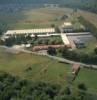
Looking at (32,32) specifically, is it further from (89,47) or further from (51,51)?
(89,47)

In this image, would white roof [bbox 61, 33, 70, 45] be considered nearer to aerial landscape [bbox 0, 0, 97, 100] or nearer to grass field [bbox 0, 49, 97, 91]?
aerial landscape [bbox 0, 0, 97, 100]

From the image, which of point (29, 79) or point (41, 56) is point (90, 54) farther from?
point (29, 79)

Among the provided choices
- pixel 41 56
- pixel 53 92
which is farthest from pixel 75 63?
pixel 53 92

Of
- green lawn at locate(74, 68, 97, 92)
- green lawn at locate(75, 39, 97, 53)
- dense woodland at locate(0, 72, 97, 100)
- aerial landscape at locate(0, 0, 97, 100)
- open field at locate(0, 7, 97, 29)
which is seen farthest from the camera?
open field at locate(0, 7, 97, 29)

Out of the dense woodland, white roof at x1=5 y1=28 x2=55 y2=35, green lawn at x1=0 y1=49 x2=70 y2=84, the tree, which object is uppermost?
the dense woodland

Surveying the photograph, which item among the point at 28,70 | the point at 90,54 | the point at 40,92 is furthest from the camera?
the point at 90,54

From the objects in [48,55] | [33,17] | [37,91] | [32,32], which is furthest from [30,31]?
[37,91]

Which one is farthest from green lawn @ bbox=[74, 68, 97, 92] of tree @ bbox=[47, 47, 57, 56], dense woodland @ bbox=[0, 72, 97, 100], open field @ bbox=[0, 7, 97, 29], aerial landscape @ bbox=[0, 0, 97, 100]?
open field @ bbox=[0, 7, 97, 29]
